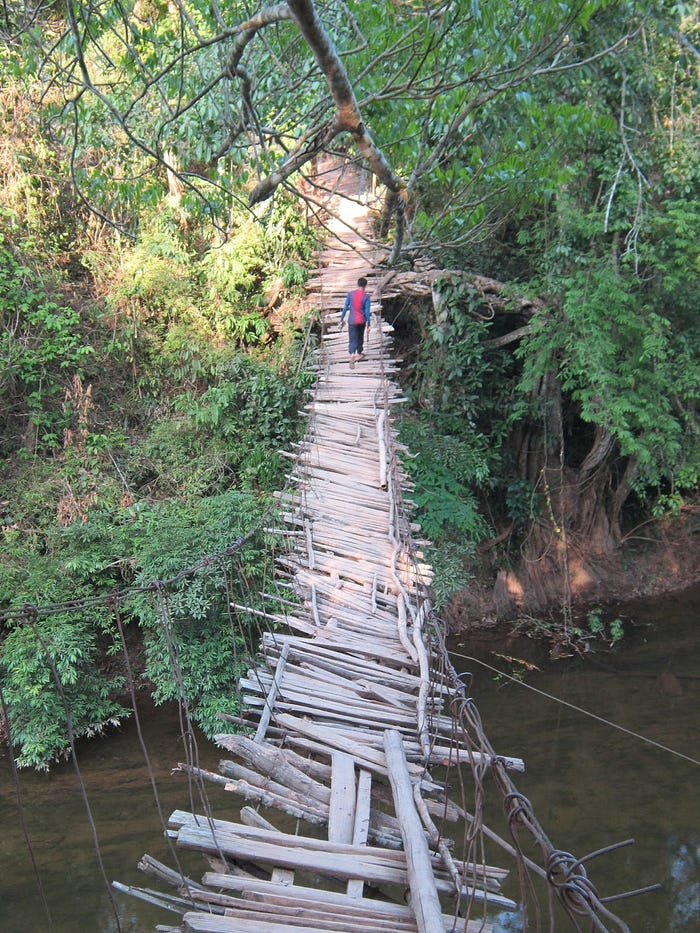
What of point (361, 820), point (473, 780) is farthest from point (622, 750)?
point (361, 820)

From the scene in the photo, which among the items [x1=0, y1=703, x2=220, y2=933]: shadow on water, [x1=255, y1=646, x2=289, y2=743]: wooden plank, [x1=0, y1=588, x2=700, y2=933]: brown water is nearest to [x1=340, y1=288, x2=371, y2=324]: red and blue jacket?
[x1=0, y1=588, x2=700, y2=933]: brown water

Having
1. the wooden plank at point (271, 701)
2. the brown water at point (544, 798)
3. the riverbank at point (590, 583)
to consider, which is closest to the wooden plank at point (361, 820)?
the wooden plank at point (271, 701)

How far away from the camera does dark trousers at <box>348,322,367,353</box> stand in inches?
310

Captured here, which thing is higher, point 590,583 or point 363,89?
point 363,89

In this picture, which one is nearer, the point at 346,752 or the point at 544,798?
the point at 346,752

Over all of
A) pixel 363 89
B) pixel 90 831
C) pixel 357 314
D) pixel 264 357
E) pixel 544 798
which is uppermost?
pixel 363 89

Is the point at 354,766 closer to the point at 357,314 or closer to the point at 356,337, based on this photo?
the point at 357,314

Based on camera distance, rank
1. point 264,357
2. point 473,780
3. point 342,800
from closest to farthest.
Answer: point 342,800, point 473,780, point 264,357

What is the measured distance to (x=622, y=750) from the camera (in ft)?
21.9

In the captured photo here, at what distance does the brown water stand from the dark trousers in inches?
135

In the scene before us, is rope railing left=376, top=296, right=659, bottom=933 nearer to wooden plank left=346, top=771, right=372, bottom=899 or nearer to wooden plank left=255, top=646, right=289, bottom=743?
wooden plank left=346, top=771, right=372, bottom=899

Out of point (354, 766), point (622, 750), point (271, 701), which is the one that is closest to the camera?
point (354, 766)

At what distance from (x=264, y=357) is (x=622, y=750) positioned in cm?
536

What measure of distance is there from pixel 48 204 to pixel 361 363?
13.8 feet
